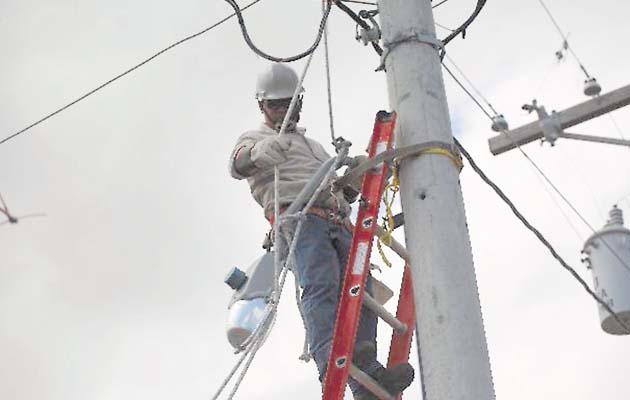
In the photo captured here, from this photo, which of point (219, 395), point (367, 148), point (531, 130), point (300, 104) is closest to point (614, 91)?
point (531, 130)

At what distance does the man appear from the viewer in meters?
3.96

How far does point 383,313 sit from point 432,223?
2.73 feet

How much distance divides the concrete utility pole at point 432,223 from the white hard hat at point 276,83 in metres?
0.97

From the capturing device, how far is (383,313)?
405 centimetres

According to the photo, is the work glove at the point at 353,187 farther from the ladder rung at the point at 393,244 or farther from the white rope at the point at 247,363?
the white rope at the point at 247,363

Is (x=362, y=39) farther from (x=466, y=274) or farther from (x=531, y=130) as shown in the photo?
(x=531, y=130)

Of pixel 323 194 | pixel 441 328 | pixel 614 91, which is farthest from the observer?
pixel 614 91

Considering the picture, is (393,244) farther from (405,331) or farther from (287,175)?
(287,175)

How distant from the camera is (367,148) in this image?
3848 mm

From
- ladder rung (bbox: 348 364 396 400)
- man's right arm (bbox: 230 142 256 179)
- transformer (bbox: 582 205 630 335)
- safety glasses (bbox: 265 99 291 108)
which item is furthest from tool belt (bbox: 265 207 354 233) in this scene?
transformer (bbox: 582 205 630 335)

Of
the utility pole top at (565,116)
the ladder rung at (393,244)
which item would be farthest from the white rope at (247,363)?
the utility pole top at (565,116)

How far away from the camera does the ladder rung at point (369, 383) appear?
380 centimetres

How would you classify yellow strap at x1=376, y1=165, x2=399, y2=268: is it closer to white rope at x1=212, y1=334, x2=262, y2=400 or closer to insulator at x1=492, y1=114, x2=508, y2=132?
white rope at x1=212, y1=334, x2=262, y2=400

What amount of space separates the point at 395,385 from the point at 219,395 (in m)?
0.83
